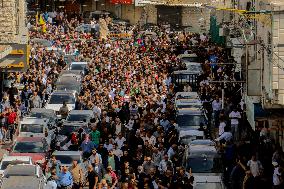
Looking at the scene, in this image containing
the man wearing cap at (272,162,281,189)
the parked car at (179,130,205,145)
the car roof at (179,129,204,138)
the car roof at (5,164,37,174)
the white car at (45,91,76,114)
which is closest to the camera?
the man wearing cap at (272,162,281,189)

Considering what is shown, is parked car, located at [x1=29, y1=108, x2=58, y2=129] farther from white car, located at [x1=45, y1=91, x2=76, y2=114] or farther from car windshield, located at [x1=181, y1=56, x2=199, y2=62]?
car windshield, located at [x1=181, y1=56, x2=199, y2=62]

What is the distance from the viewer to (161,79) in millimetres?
46469

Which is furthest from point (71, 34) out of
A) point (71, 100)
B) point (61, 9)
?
point (71, 100)

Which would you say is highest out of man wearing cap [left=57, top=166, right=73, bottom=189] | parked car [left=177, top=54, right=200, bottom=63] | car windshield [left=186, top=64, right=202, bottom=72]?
parked car [left=177, top=54, right=200, bottom=63]

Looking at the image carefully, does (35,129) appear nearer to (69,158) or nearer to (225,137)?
(69,158)

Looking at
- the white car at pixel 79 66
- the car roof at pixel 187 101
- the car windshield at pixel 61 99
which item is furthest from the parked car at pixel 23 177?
the white car at pixel 79 66

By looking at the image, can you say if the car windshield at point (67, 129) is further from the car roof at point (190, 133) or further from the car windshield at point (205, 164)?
the car windshield at point (205, 164)

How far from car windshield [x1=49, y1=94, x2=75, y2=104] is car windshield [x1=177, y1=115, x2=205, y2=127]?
23.3 feet

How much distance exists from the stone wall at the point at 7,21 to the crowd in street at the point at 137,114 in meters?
2.23

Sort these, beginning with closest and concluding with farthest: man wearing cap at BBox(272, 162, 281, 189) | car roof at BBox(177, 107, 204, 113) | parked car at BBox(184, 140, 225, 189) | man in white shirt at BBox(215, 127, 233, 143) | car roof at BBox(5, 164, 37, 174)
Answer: man wearing cap at BBox(272, 162, 281, 189) → car roof at BBox(5, 164, 37, 174) → parked car at BBox(184, 140, 225, 189) → man in white shirt at BBox(215, 127, 233, 143) → car roof at BBox(177, 107, 204, 113)

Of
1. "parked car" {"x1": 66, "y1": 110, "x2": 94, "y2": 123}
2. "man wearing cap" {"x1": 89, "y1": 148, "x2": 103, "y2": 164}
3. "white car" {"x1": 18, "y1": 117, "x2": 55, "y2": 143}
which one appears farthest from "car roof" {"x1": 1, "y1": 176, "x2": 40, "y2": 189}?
"parked car" {"x1": 66, "y1": 110, "x2": 94, "y2": 123}

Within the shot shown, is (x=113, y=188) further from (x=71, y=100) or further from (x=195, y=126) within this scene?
(x=71, y=100)

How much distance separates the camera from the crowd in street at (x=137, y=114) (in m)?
26.4

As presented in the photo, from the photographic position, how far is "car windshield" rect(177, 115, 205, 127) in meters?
34.7
